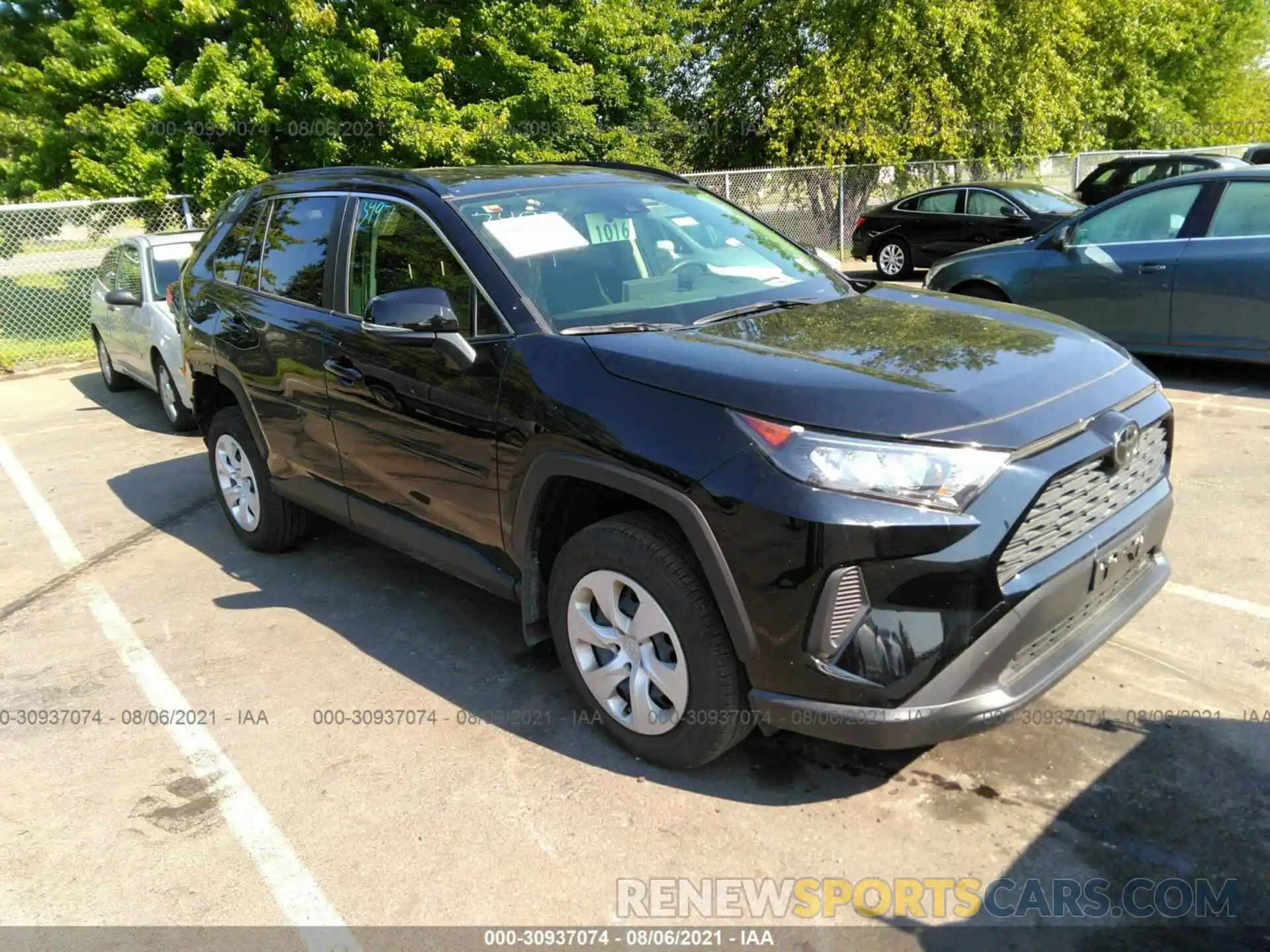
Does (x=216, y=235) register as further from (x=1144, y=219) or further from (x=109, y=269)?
(x=1144, y=219)

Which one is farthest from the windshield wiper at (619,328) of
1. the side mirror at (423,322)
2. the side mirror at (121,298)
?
the side mirror at (121,298)

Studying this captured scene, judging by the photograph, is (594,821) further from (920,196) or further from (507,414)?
(920,196)

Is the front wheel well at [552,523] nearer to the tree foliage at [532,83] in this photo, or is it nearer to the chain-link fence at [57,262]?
the tree foliage at [532,83]

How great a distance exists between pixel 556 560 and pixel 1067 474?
1573 mm

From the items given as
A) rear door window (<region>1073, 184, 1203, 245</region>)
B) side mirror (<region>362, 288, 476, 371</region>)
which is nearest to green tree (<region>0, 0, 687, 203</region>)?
rear door window (<region>1073, 184, 1203, 245</region>)

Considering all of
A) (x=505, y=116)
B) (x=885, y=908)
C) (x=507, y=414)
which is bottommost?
(x=885, y=908)

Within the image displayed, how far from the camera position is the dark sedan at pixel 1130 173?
13742 mm

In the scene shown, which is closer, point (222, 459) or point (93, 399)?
point (222, 459)

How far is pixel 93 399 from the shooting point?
32.8 feet

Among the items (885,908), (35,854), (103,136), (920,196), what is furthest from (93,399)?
(920,196)

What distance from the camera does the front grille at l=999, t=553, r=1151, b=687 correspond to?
8.46ft

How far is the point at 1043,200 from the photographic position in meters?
12.7

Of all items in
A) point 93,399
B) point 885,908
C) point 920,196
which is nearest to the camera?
point 885,908

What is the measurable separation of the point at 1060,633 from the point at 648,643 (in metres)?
1.21
